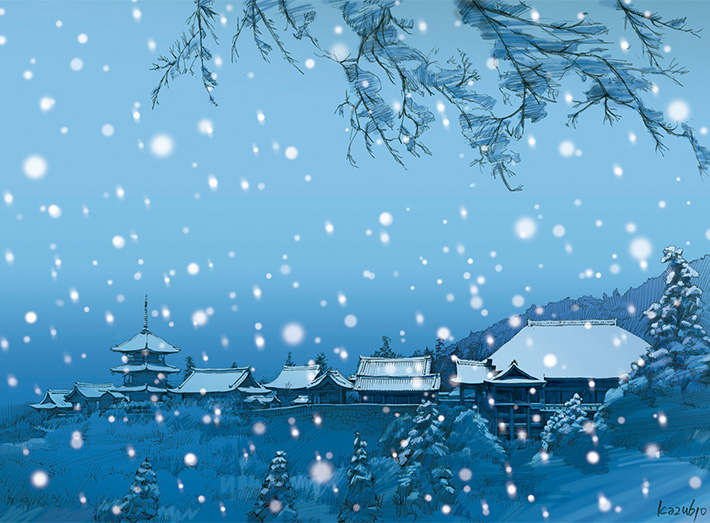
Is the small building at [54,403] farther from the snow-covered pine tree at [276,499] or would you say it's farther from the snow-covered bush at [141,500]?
the snow-covered pine tree at [276,499]

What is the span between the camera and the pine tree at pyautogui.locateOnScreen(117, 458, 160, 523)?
4.09m

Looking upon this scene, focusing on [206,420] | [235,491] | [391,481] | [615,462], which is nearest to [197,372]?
[206,420]

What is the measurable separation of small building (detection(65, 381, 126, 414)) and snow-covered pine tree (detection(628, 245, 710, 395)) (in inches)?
159

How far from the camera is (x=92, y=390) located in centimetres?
455

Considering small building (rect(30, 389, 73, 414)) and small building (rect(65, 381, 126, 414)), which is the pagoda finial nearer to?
small building (rect(65, 381, 126, 414))

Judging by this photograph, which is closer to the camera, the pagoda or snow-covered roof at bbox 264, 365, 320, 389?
the pagoda

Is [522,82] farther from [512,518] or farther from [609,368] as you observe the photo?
[609,368]

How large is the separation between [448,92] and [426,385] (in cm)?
314

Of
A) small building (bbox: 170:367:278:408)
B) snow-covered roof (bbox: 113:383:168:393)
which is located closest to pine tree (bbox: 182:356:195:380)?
small building (bbox: 170:367:278:408)

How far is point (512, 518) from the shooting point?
4.13 meters

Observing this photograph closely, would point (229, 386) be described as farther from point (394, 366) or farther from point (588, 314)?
point (588, 314)

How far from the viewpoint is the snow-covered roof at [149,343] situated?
4.32 meters

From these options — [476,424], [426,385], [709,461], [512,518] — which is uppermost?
[426,385]
